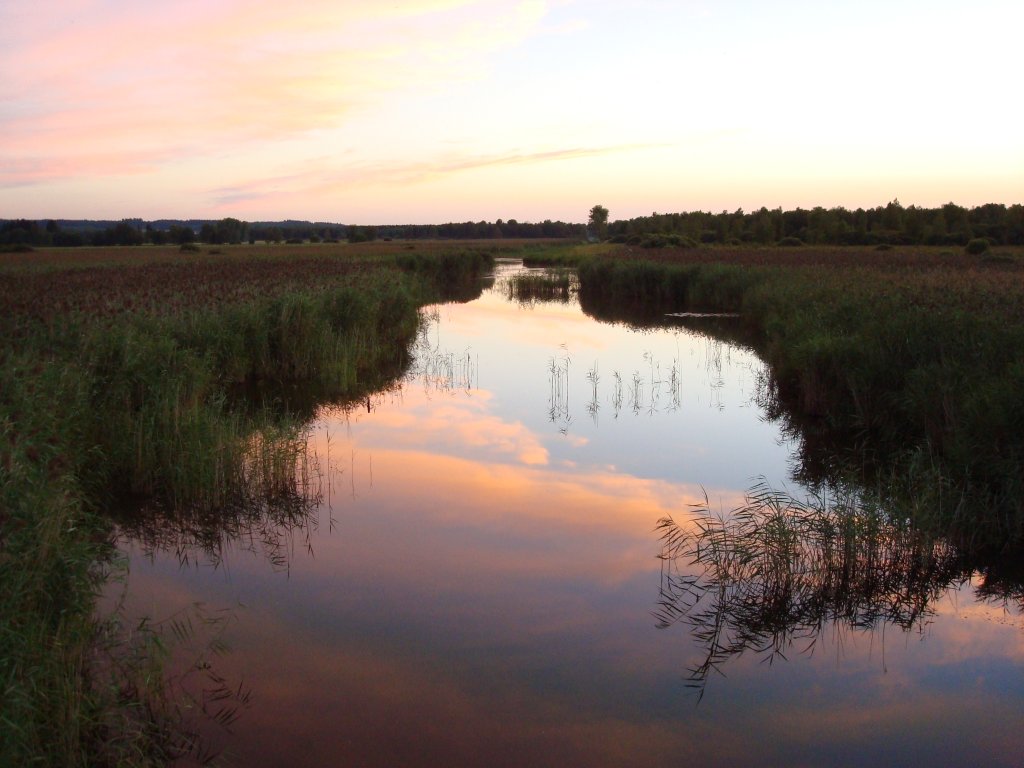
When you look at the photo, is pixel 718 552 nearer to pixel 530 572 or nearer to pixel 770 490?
pixel 530 572

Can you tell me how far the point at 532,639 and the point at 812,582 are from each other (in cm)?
228

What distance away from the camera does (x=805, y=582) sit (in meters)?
6.43

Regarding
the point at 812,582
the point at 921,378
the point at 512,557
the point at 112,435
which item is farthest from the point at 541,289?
the point at 812,582

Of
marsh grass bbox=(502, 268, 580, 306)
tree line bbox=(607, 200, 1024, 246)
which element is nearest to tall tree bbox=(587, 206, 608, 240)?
tree line bbox=(607, 200, 1024, 246)

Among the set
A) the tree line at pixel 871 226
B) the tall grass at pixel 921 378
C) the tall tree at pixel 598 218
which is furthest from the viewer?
the tall tree at pixel 598 218

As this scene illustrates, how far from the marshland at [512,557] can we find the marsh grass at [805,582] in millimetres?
28

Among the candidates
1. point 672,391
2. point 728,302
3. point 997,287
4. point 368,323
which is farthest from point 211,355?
point 728,302

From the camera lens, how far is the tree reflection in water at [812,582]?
601cm

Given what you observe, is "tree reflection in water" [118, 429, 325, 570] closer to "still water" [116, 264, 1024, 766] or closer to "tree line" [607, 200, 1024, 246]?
"still water" [116, 264, 1024, 766]

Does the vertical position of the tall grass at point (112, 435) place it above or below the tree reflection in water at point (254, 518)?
above

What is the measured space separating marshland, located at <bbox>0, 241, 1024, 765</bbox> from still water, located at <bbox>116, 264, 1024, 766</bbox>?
0.03 meters

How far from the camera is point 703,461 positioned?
10.4 meters

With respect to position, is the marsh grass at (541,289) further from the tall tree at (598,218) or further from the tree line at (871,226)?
the tall tree at (598,218)

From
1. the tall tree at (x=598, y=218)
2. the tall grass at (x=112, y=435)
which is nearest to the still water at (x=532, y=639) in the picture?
the tall grass at (x=112, y=435)
